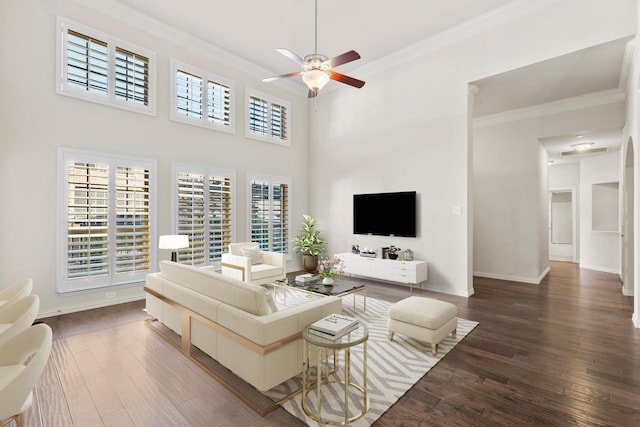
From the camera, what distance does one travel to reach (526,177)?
6.46 meters

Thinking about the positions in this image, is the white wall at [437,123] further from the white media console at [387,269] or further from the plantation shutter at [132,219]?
the plantation shutter at [132,219]

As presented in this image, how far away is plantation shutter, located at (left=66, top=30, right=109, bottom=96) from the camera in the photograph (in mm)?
4461

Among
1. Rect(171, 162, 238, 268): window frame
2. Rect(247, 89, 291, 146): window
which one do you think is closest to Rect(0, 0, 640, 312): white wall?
Rect(171, 162, 238, 268): window frame

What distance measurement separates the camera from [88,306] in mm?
4574

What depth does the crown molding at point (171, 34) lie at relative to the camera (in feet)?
15.5

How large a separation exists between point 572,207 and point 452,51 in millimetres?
6902

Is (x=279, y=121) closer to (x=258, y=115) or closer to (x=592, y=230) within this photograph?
(x=258, y=115)

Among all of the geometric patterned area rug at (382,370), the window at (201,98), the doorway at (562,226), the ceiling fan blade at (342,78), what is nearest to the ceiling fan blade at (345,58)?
the ceiling fan blade at (342,78)

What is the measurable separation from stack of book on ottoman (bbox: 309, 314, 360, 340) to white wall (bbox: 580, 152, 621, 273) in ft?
27.3

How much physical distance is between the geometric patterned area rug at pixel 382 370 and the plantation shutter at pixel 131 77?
5.07 meters

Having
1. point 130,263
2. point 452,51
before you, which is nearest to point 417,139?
point 452,51

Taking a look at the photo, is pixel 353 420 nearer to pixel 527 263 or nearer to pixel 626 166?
pixel 527 263

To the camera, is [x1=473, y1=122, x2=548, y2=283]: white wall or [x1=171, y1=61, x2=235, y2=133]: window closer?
[x1=171, y1=61, x2=235, y2=133]: window

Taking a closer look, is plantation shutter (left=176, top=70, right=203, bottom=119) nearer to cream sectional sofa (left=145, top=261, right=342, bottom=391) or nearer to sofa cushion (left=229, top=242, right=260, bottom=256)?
sofa cushion (left=229, top=242, right=260, bottom=256)
